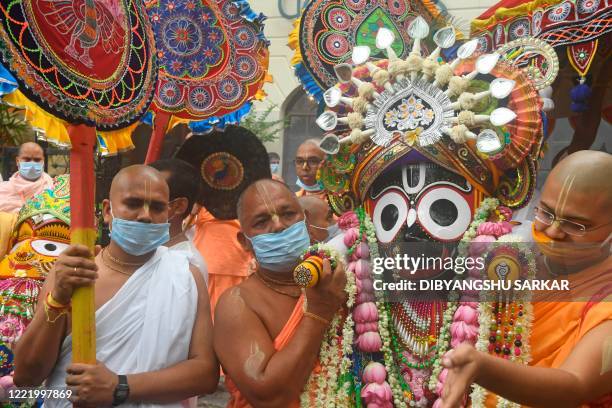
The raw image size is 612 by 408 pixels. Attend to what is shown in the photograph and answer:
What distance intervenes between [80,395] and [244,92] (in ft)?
8.53

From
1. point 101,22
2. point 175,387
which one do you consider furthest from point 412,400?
point 101,22

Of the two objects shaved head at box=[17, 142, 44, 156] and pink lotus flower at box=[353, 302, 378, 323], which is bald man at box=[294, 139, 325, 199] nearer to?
shaved head at box=[17, 142, 44, 156]

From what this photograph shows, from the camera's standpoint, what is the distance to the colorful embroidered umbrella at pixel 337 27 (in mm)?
3244

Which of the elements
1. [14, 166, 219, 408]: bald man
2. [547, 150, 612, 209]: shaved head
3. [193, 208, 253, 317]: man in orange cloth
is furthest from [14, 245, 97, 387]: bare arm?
[193, 208, 253, 317]: man in orange cloth

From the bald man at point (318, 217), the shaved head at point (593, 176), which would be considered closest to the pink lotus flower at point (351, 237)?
the shaved head at point (593, 176)

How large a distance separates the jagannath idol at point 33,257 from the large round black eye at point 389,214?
2105 mm

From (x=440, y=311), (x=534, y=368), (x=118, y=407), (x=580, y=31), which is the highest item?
(x=580, y=31)

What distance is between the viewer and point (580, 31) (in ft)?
9.73

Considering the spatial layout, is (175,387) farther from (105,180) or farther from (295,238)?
(105,180)

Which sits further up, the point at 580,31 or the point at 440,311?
the point at 580,31

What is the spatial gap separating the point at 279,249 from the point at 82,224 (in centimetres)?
76

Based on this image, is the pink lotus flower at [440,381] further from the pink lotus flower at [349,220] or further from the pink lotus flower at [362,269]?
the pink lotus flower at [349,220]

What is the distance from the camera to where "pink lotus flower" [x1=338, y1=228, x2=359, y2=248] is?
8.95 feet

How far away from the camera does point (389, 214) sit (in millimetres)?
2688
